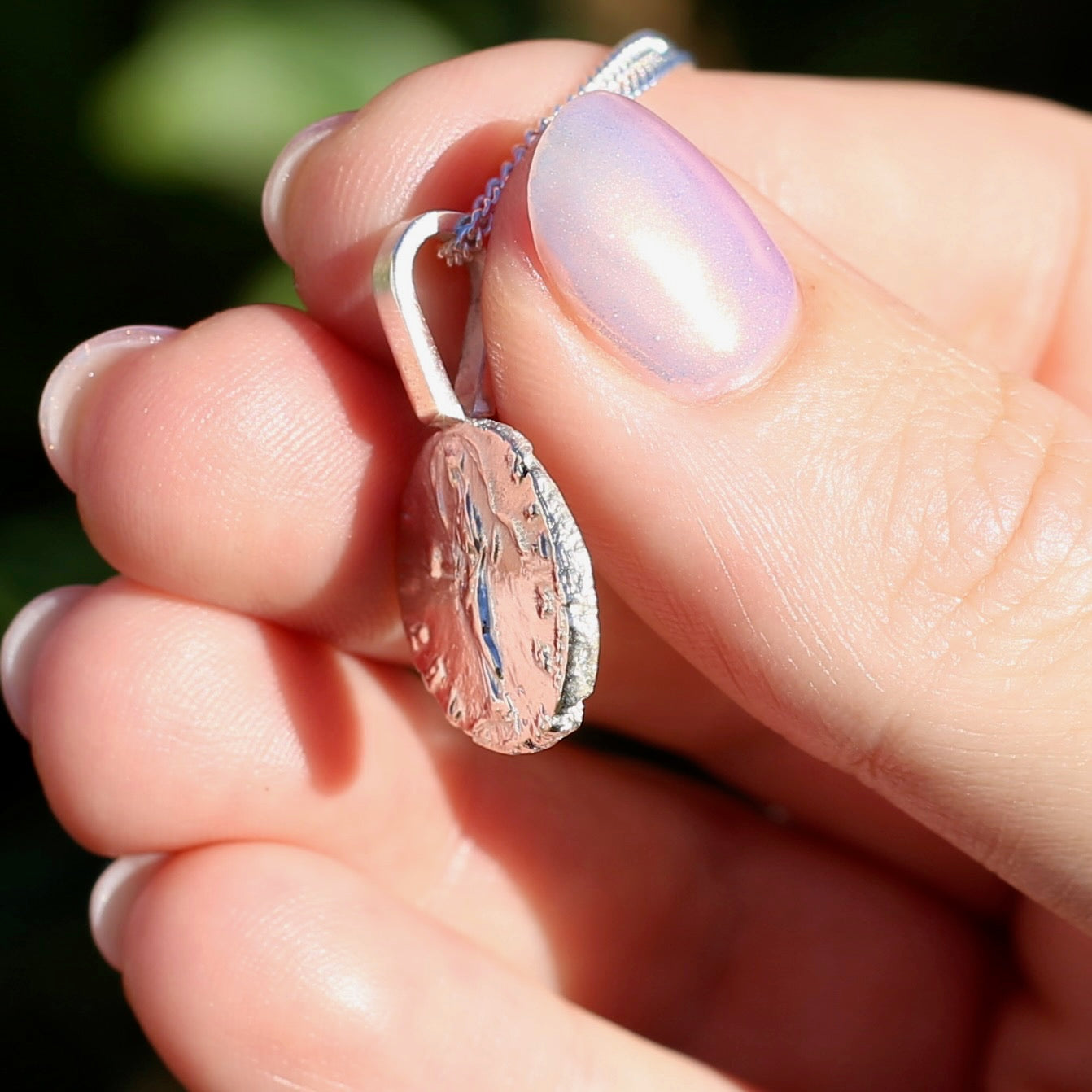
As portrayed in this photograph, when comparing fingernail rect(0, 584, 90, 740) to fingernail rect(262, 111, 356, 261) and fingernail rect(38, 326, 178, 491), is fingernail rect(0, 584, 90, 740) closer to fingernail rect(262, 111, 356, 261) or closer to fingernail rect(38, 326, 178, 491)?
fingernail rect(38, 326, 178, 491)

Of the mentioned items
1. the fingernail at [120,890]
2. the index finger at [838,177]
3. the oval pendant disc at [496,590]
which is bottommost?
the fingernail at [120,890]

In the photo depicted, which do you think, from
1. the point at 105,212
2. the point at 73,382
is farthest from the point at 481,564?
the point at 105,212

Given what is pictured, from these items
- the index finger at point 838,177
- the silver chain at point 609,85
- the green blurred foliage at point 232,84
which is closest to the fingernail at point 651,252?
the silver chain at point 609,85

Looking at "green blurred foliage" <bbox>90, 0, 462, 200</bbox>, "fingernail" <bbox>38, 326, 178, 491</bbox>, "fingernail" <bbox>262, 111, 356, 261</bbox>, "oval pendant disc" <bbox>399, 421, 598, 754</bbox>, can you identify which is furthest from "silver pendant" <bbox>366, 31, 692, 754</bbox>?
"green blurred foliage" <bbox>90, 0, 462, 200</bbox>

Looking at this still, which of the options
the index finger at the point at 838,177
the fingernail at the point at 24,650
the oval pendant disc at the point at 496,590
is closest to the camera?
the oval pendant disc at the point at 496,590

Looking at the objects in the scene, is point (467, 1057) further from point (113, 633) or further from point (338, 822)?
point (113, 633)

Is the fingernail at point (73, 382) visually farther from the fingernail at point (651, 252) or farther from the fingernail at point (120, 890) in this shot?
the fingernail at point (651, 252)
